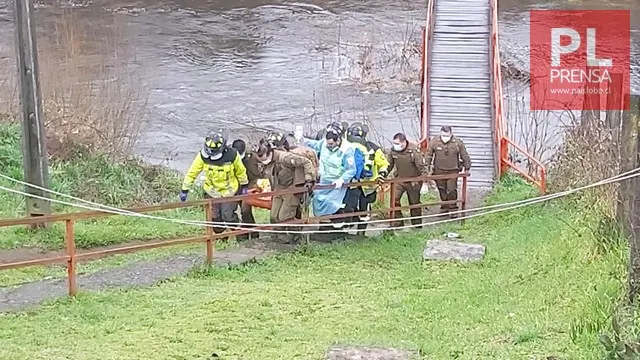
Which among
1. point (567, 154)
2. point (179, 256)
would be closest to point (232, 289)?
point (179, 256)

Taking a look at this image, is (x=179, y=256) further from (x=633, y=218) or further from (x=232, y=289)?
(x=633, y=218)

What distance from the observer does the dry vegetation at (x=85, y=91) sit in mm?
17172

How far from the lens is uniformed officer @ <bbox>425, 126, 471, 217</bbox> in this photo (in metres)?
12.9

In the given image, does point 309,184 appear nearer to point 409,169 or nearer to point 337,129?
point 337,129

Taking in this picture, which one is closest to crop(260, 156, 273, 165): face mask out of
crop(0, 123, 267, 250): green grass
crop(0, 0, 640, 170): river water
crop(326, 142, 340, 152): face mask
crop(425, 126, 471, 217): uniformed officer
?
crop(326, 142, 340, 152): face mask

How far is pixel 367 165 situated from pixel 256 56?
18801mm

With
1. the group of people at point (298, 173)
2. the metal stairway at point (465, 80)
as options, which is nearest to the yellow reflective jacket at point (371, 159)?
the group of people at point (298, 173)

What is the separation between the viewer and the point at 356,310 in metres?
7.65

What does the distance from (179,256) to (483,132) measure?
939 cm

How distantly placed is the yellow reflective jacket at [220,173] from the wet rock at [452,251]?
2.28 metres

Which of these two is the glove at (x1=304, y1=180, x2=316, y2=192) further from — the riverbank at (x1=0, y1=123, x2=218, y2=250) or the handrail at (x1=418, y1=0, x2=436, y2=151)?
the handrail at (x1=418, y1=0, x2=436, y2=151)

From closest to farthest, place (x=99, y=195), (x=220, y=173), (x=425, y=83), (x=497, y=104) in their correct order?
1. (x=220, y=173)
2. (x=99, y=195)
3. (x=497, y=104)
4. (x=425, y=83)

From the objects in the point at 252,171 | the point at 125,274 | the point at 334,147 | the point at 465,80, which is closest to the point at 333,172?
the point at 334,147

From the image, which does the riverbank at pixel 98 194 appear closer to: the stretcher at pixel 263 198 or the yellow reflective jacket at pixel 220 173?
the stretcher at pixel 263 198
